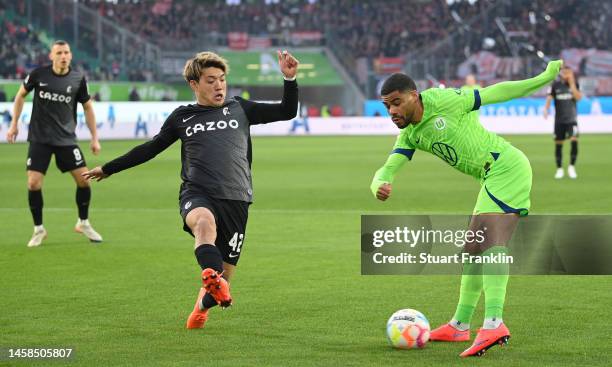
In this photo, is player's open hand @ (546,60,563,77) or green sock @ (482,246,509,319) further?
player's open hand @ (546,60,563,77)

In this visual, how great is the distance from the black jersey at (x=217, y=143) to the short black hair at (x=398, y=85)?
2.41 feet

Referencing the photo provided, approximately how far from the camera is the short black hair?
21.1 ft

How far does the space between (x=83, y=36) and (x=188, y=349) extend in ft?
141

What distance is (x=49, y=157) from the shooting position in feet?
40.0

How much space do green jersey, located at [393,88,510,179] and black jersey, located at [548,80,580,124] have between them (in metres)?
15.9

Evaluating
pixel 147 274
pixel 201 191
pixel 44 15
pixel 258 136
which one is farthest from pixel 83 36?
pixel 201 191

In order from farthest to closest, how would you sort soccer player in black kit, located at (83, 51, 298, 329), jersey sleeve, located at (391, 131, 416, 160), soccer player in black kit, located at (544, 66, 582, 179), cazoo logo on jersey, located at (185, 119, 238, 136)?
soccer player in black kit, located at (544, 66, 582, 179)
cazoo logo on jersey, located at (185, 119, 238, 136)
soccer player in black kit, located at (83, 51, 298, 329)
jersey sleeve, located at (391, 131, 416, 160)

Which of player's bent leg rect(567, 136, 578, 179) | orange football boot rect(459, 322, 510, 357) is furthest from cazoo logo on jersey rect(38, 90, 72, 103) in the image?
player's bent leg rect(567, 136, 578, 179)

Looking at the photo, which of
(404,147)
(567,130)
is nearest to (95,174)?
(404,147)

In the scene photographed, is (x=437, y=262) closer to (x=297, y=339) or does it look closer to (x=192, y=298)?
(x=192, y=298)

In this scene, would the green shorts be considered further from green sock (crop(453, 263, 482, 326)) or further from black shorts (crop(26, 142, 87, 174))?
black shorts (crop(26, 142, 87, 174))

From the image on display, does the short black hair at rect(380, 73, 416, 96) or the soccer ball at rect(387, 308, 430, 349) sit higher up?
the short black hair at rect(380, 73, 416, 96)

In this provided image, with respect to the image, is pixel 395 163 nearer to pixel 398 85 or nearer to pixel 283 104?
pixel 398 85

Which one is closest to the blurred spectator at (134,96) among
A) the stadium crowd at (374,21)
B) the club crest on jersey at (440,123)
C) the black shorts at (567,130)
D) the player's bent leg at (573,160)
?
the stadium crowd at (374,21)
